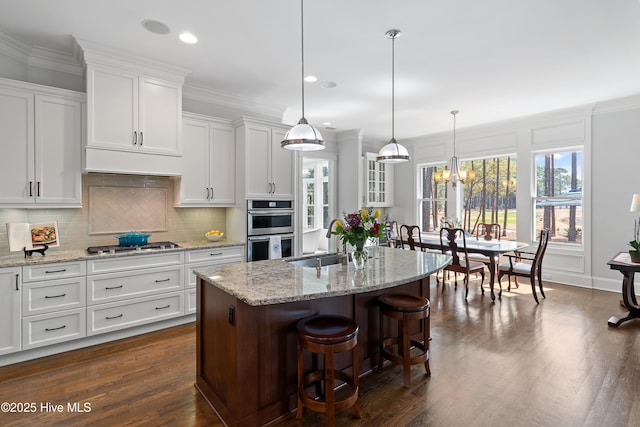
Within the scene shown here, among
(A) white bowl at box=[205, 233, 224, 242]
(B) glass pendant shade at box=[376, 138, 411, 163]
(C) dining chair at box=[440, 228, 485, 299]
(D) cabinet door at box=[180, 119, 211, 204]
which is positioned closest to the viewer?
(B) glass pendant shade at box=[376, 138, 411, 163]

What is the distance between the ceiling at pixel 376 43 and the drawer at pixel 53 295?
2.27m

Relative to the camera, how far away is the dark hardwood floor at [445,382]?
222 cm

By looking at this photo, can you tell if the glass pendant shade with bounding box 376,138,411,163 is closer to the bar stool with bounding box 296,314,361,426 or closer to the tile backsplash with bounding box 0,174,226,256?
the bar stool with bounding box 296,314,361,426

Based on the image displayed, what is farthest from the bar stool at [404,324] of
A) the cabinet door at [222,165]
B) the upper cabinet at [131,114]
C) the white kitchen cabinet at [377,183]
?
the white kitchen cabinet at [377,183]

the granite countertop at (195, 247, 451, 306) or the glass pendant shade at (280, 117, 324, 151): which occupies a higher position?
the glass pendant shade at (280, 117, 324, 151)

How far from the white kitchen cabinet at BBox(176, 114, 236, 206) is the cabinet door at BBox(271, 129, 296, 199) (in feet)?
1.81

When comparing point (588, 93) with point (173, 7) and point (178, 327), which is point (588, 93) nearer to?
point (173, 7)

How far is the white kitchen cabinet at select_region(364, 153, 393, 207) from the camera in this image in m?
7.48

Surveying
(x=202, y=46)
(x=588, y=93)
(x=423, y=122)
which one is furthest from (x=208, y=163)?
(x=588, y=93)

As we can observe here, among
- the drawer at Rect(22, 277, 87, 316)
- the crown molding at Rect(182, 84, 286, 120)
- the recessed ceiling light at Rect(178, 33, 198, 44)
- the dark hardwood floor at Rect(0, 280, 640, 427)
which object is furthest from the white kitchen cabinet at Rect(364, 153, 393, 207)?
the drawer at Rect(22, 277, 87, 316)

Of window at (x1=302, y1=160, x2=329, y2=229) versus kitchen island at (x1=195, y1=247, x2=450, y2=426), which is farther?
window at (x1=302, y1=160, x2=329, y2=229)

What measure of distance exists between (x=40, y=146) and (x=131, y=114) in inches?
34.0

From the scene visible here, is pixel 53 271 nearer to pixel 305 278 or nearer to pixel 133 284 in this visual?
pixel 133 284

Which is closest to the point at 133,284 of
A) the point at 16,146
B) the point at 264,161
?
the point at 16,146
